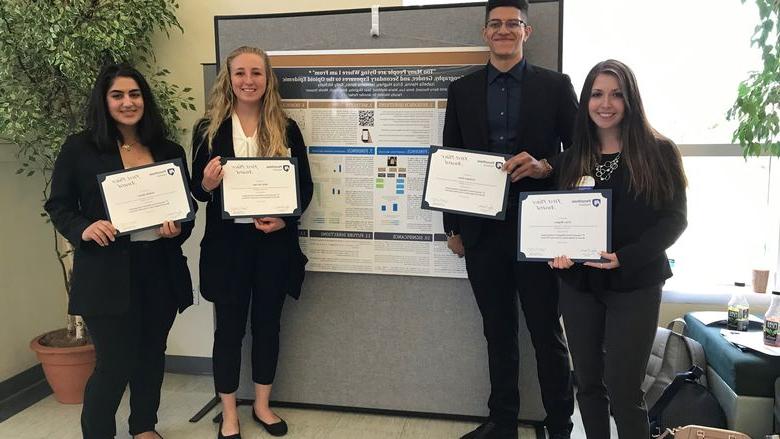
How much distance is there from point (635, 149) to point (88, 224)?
183 centimetres

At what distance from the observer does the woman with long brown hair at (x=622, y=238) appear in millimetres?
1635

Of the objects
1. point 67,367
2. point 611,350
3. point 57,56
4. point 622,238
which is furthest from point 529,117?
point 67,367

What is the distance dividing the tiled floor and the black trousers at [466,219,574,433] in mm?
338

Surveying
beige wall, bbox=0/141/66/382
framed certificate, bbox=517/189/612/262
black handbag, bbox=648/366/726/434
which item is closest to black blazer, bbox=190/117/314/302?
framed certificate, bbox=517/189/612/262

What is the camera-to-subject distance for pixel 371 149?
2.45 metres

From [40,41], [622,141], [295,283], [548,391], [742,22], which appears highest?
[742,22]

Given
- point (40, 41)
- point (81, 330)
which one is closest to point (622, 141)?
point (40, 41)

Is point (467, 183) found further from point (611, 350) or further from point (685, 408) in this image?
point (685, 408)

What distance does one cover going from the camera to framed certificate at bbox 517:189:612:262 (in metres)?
1.69

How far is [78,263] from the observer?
2.00 meters

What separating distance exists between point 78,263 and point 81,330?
1056 mm

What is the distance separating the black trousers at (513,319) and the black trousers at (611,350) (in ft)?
0.72

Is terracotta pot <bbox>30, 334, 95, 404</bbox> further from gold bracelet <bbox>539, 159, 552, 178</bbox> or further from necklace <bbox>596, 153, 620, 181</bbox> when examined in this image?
necklace <bbox>596, 153, 620, 181</bbox>

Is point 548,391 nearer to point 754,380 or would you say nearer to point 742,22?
point 754,380
